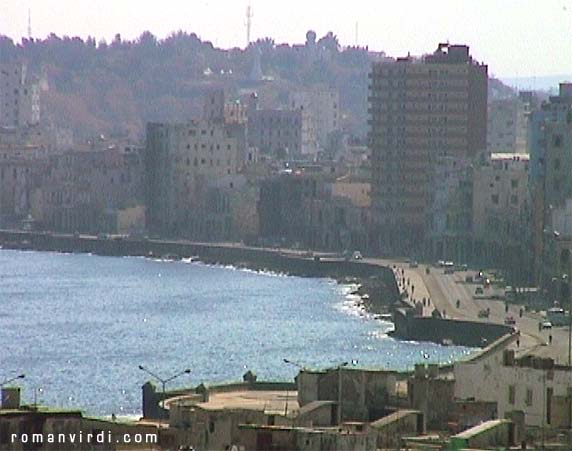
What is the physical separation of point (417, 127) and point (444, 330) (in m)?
28.3

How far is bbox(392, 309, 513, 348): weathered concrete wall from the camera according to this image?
1937 inches

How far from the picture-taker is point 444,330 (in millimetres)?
51438

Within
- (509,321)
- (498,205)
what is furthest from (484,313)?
(498,205)

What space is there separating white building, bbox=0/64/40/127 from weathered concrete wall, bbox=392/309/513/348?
3093 inches

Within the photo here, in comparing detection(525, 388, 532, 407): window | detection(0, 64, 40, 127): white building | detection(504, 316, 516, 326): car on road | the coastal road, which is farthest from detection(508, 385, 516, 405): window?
detection(0, 64, 40, 127): white building

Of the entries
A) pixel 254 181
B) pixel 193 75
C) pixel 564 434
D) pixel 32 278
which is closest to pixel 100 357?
pixel 564 434

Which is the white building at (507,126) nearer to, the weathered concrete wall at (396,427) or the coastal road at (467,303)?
the coastal road at (467,303)

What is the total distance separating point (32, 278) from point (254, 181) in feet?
57.8

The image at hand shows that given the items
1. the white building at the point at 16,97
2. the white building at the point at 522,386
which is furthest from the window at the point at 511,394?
the white building at the point at 16,97

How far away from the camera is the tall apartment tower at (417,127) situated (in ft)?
258

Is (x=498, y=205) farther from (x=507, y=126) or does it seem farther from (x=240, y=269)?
(x=507, y=126)

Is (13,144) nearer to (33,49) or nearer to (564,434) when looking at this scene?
(33,49)

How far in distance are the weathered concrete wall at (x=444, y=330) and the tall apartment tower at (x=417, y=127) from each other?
82.7 ft

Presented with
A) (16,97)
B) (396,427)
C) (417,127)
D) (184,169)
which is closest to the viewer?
(396,427)
